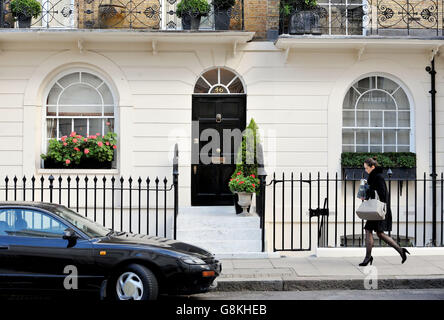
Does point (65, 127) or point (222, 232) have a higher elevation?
point (65, 127)

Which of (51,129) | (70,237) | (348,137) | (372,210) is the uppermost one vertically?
(51,129)

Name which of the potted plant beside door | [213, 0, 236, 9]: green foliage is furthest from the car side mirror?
[213, 0, 236, 9]: green foliage

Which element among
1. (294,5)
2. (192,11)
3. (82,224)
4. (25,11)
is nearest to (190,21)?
(192,11)

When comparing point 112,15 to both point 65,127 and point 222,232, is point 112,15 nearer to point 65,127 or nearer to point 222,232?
point 65,127

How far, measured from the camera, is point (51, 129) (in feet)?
43.0

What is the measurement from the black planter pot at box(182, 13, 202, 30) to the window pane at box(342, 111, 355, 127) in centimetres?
406

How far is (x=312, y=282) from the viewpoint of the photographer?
8.45m

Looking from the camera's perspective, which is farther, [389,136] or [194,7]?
[389,136]

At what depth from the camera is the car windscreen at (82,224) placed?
7461 mm

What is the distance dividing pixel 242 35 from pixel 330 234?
16.5ft

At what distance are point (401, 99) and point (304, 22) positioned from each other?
120 inches

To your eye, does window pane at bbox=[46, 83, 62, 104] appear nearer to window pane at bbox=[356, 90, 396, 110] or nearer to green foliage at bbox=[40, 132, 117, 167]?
green foliage at bbox=[40, 132, 117, 167]

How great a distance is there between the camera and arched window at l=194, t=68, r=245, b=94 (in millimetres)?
13211
